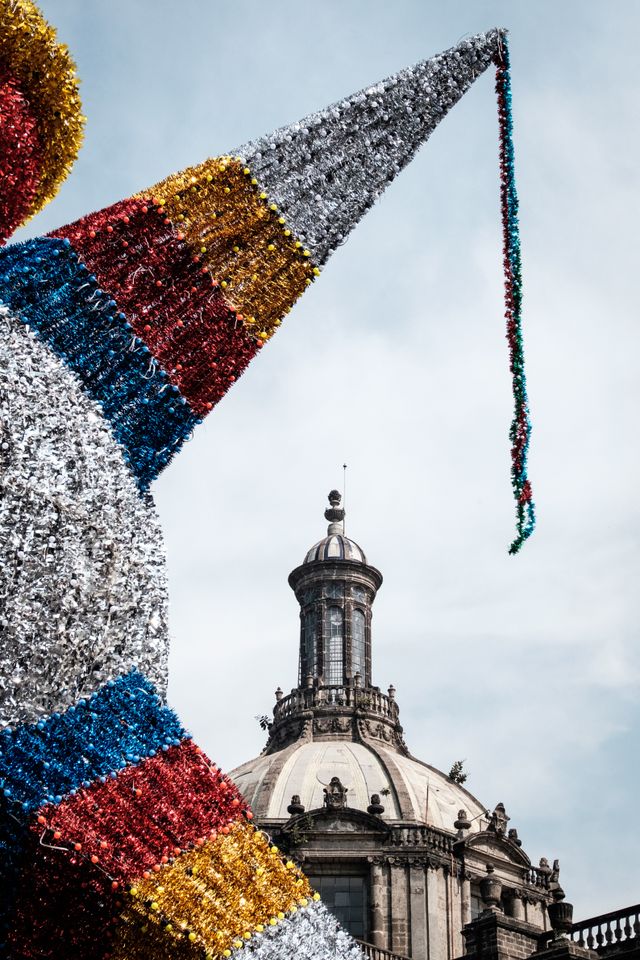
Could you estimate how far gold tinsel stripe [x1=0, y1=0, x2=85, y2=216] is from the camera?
4.46 m

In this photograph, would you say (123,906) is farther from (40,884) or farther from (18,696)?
(18,696)

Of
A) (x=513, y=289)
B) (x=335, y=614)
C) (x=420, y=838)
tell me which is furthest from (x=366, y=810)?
(x=513, y=289)

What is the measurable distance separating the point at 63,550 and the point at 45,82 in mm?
1840

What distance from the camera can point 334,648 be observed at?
40875mm

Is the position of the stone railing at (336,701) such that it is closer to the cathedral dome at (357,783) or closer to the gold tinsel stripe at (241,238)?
the cathedral dome at (357,783)

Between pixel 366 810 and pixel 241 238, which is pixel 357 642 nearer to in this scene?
pixel 366 810

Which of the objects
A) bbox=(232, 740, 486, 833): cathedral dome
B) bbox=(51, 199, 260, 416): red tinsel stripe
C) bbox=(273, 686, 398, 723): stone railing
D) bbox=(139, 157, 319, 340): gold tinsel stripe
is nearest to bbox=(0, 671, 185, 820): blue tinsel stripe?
bbox=(51, 199, 260, 416): red tinsel stripe

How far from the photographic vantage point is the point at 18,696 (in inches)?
162

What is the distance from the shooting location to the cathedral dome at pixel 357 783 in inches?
1356

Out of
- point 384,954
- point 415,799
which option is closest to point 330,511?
point 415,799

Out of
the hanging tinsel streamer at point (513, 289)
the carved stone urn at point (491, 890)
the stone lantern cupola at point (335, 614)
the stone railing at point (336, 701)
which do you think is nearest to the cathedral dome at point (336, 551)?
the stone lantern cupola at point (335, 614)

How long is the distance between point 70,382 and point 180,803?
1673mm

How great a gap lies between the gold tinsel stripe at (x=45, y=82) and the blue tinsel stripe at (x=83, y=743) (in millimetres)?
2021

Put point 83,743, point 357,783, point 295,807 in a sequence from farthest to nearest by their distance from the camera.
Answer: point 357,783
point 295,807
point 83,743
